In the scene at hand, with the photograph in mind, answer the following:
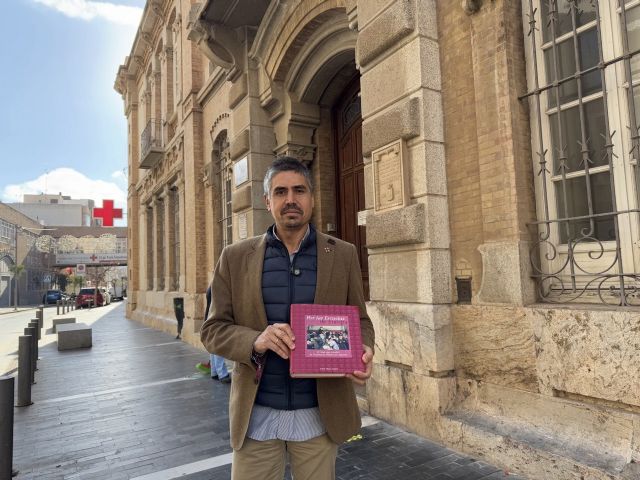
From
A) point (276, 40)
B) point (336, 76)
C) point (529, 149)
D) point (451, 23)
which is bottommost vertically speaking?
point (529, 149)

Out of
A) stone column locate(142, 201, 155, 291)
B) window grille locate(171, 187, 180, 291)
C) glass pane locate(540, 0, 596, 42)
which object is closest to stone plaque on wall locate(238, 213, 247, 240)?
glass pane locate(540, 0, 596, 42)

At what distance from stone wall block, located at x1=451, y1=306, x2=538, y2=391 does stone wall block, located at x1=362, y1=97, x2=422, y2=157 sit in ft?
6.22

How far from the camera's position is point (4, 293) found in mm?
46781

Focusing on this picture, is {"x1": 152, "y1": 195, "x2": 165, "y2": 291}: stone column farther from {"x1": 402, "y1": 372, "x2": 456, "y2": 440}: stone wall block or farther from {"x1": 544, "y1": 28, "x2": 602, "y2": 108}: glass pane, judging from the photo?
{"x1": 544, "y1": 28, "x2": 602, "y2": 108}: glass pane

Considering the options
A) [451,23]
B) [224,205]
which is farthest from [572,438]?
[224,205]

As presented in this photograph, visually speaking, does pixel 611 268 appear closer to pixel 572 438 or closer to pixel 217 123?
pixel 572 438

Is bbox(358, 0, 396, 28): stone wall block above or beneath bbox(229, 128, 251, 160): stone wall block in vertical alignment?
above

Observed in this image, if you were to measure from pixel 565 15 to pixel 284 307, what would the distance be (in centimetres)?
376

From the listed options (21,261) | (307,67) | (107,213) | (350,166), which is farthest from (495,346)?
(21,261)

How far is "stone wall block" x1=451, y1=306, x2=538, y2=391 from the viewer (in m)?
3.81

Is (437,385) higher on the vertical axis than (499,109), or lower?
lower

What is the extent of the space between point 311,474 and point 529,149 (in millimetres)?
3416

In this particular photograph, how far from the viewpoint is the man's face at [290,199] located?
6.89 ft

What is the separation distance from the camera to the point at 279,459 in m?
2.12
